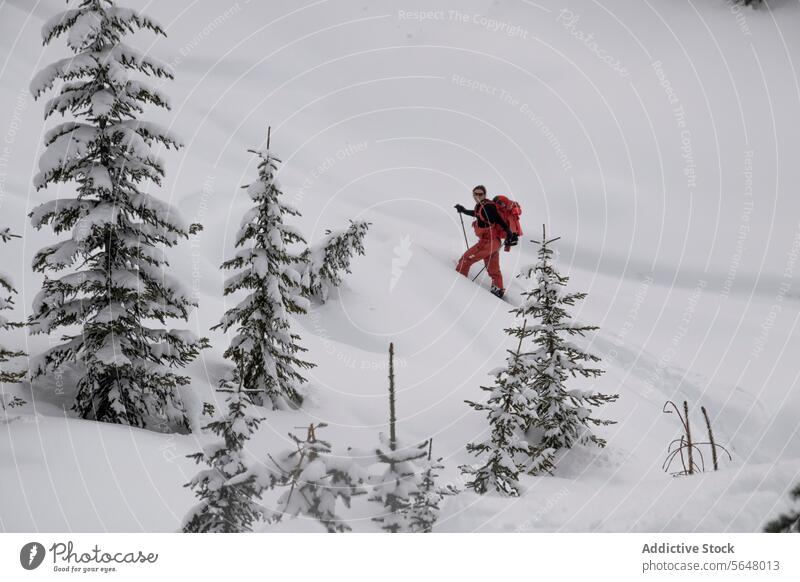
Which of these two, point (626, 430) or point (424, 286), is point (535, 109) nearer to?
point (424, 286)

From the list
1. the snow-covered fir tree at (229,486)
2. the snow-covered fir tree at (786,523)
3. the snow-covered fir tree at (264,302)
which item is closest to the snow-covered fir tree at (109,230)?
the snow-covered fir tree at (264,302)

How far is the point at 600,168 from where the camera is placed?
45.5 feet

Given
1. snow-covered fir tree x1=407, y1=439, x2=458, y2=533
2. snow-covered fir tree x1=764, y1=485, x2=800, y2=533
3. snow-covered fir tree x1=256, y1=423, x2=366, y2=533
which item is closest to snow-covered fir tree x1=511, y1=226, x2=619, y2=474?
snow-covered fir tree x1=407, y1=439, x2=458, y2=533

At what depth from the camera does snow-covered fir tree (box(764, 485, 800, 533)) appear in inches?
182

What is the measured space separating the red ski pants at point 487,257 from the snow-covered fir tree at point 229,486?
20.7ft

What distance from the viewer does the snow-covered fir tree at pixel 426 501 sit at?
4.36 meters

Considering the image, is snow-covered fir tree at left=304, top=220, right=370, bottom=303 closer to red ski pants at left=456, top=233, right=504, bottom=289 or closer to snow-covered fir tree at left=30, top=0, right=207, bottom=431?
red ski pants at left=456, top=233, right=504, bottom=289

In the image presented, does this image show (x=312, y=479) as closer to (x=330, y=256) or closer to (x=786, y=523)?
(x=786, y=523)

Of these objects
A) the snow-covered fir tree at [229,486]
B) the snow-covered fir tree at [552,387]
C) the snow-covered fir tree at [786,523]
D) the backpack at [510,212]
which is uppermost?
the backpack at [510,212]

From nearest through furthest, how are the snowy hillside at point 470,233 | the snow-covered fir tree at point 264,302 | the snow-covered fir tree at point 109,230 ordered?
the snowy hillside at point 470,233, the snow-covered fir tree at point 109,230, the snow-covered fir tree at point 264,302

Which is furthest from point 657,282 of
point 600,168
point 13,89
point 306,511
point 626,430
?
point 13,89

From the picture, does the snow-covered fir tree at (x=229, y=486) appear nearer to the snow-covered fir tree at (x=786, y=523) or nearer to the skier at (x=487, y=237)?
the snow-covered fir tree at (x=786, y=523)

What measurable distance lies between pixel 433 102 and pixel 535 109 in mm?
4150

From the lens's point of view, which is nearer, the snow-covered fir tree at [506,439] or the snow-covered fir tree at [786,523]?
the snow-covered fir tree at [786,523]
